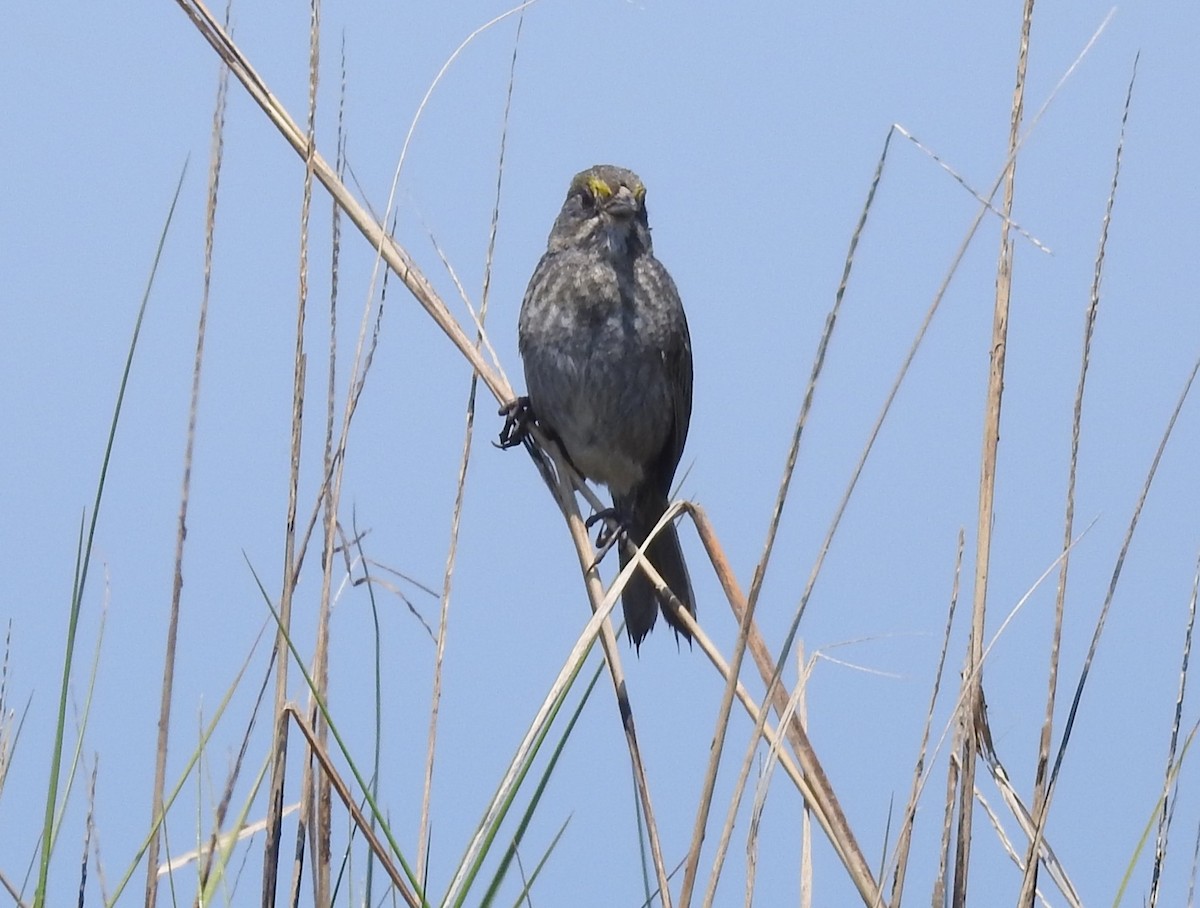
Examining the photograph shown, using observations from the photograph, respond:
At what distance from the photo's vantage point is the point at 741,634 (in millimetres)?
1289

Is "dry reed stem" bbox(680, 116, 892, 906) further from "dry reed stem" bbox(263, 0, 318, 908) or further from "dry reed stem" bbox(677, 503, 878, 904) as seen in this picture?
"dry reed stem" bbox(263, 0, 318, 908)

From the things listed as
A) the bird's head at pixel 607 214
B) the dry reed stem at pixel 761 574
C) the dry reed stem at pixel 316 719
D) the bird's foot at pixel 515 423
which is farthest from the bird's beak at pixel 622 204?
the dry reed stem at pixel 761 574

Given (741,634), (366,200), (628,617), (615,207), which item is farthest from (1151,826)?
(615,207)

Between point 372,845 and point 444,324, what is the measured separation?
0.69 metres

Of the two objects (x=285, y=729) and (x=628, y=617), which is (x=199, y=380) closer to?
(x=285, y=729)

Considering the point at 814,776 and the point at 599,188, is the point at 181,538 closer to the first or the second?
the point at 814,776

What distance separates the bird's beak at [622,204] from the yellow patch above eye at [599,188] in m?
0.05

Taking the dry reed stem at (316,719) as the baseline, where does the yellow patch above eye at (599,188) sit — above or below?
above

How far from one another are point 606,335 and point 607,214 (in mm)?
253

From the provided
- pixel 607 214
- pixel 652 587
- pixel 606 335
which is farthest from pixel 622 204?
pixel 652 587

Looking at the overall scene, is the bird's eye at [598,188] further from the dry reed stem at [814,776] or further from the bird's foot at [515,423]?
the dry reed stem at [814,776]

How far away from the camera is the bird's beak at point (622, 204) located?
2877mm

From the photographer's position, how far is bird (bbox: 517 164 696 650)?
2.93m

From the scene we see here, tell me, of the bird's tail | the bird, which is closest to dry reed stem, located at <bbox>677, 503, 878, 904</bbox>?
the bird's tail
